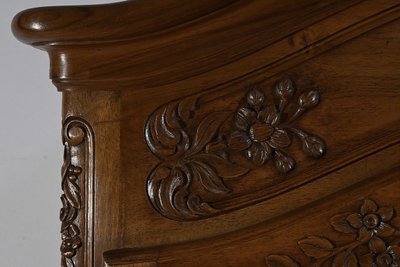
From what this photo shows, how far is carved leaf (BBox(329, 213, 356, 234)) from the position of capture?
2.94 feet

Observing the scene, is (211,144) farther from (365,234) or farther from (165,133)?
(365,234)

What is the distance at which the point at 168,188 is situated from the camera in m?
0.94

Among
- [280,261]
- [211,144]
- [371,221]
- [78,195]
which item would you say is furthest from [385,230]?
[78,195]

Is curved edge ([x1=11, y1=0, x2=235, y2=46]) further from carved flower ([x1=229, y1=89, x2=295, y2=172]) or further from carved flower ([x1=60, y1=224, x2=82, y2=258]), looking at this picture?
carved flower ([x1=60, y1=224, x2=82, y2=258])

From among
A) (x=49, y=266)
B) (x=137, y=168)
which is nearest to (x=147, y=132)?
(x=137, y=168)

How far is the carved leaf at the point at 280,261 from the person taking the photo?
91 centimetres

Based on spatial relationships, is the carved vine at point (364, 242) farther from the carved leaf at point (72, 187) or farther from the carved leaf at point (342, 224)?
the carved leaf at point (72, 187)

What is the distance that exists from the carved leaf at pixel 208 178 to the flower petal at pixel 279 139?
0.08 metres

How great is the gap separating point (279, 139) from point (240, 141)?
47 millimetres

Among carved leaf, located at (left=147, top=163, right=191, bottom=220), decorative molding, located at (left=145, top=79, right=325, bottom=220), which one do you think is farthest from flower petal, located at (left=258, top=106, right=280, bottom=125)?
carved leaf, located at (left=147, top=163, right=191, bottom=220)

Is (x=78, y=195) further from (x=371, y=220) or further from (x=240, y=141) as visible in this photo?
(x=371, y=220)

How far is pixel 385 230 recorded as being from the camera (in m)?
0.89

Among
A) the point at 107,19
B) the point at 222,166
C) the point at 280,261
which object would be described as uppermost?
the point at 107,19

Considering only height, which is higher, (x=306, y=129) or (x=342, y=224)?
(x=306, y=129)
